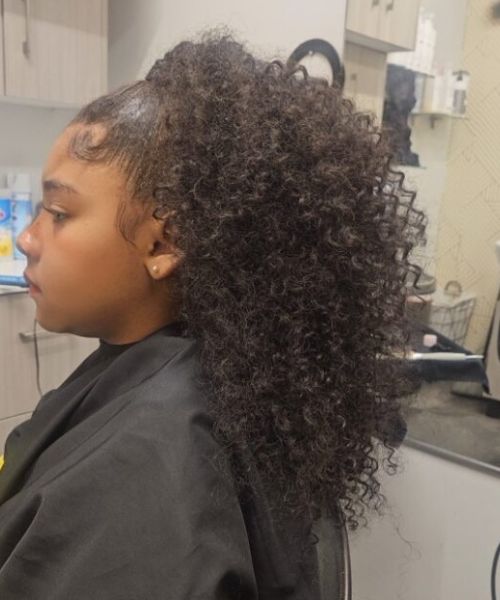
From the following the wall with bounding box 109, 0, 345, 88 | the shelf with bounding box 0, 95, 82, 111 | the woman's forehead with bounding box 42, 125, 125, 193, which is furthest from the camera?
the shelf with bounding box 0, 95, 82, 111

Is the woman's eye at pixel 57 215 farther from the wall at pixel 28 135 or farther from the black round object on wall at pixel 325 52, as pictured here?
the wall at pixel 28 135

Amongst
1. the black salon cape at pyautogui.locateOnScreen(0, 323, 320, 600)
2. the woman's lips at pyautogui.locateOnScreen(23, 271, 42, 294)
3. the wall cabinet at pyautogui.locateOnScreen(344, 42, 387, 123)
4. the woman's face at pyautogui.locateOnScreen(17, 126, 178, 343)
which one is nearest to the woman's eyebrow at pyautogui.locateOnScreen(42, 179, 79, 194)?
the woman's face at pyautogui.locateOnScreen(17, 126, 178, 343)

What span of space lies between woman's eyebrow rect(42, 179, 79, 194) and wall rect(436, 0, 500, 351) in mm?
1142

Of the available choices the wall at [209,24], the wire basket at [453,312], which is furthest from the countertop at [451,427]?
the wall at [209,24]

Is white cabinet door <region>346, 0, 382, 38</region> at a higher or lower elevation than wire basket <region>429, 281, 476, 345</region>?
higher

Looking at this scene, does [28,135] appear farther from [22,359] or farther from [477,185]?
[477,185]

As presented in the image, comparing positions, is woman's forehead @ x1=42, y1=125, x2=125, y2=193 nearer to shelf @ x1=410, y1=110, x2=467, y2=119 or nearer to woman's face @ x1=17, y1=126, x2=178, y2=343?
woman's face @ x1=17, y1=126, x2=178, y2=343

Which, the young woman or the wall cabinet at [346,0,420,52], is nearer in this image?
the young woman

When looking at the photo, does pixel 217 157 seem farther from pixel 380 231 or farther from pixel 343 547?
pixel 343 547

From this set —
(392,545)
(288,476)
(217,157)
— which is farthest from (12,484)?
(392,545)

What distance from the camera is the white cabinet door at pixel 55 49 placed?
5.98ft

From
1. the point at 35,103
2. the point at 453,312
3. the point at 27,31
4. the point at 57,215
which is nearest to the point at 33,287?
the point at 57,215

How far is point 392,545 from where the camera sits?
1520 millimetres

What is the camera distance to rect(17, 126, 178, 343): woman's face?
0.64m
